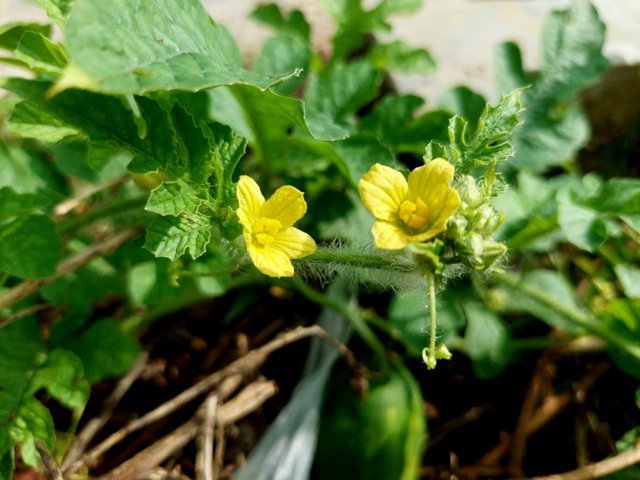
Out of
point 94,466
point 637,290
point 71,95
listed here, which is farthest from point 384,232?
point 94,466

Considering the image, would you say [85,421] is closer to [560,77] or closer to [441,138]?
[441,138]

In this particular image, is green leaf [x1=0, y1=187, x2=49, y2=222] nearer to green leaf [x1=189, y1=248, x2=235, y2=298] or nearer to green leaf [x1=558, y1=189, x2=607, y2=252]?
green leaf [x1=189, y1=248, x2=235, y2=298]

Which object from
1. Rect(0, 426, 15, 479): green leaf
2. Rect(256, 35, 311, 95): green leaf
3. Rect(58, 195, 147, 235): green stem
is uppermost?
Rect(256, 35, 311, 95): green leaf

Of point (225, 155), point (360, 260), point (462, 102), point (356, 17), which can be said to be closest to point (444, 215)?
point (360, 260)

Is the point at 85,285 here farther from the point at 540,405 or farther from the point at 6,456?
the point at 540,405

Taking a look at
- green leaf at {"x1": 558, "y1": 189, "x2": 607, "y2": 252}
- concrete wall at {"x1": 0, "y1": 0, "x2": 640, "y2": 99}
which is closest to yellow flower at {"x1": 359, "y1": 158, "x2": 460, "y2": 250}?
green leaf at {"x1": 558, "y1": 189, "x2": 607, "y2": 252}

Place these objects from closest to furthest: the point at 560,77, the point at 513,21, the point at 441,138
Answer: the point at 441,138 → the point at 560,77 → the point at 513,21

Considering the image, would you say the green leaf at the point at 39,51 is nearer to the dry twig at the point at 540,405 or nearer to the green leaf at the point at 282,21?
the green leaf at the point at 282,21

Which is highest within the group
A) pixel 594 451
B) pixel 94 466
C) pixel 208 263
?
pixel 208 263
